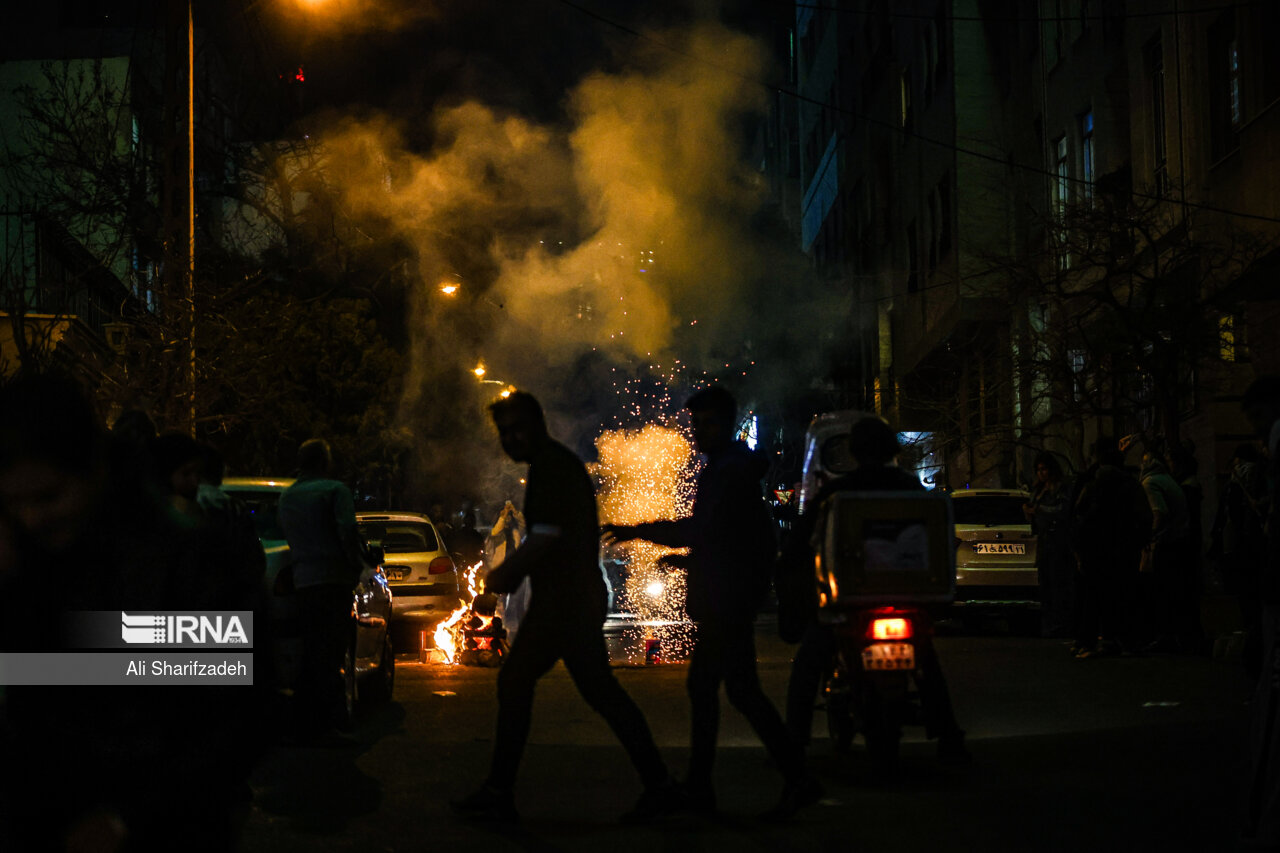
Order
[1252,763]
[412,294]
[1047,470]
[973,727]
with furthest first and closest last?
[412,294]
[1047,470]
[973,727]
[1252,763]

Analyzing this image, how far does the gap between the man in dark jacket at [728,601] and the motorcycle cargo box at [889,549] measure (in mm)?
642

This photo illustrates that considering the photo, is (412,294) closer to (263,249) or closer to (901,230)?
(263,249)

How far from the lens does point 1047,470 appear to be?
14578 mm

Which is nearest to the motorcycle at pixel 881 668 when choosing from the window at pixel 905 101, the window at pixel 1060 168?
the window at pixel 1060 168

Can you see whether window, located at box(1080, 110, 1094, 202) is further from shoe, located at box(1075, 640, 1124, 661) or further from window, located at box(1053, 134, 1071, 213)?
shoe, located at box(1075, 640, 1124, 661)

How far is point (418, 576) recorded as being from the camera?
15820mm

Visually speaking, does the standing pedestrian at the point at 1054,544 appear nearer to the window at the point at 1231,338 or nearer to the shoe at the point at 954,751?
the window at the point at 1231,338

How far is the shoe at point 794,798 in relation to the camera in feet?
20.2

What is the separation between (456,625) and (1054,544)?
6.85 metres

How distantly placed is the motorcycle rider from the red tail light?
11 cm

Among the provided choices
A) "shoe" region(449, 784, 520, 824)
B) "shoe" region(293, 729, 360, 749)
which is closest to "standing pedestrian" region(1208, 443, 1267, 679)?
"shoe" region(449, 784, 520, 824)

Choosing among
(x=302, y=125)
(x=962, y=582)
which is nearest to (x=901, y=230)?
(x=302, y=125)

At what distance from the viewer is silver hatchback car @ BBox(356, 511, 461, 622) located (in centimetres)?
1577

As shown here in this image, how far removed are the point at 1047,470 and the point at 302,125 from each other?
2119 centimetres
